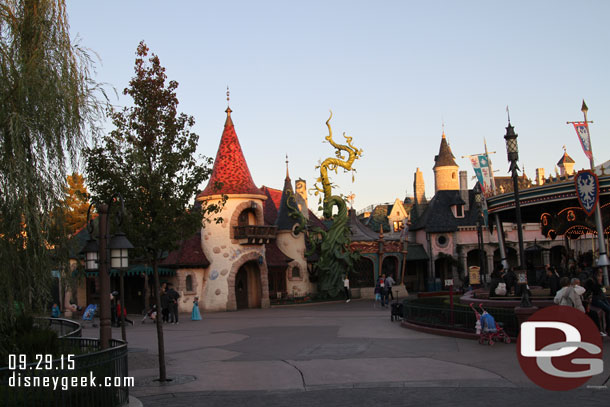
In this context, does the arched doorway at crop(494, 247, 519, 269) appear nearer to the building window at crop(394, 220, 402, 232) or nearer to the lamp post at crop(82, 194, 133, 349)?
the building window at crop(394, 220, 402, 232)

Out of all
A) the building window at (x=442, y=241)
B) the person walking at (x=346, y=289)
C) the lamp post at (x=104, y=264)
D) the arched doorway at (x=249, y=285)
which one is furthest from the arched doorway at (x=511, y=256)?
the lamp post at (x=104, y=264)

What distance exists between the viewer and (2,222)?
30.6 ft

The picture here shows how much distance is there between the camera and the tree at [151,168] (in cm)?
1276

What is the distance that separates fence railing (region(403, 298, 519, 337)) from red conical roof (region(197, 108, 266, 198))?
1533cm

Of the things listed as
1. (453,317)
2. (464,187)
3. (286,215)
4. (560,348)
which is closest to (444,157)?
(464,187)

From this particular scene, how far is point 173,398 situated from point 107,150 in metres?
5.51

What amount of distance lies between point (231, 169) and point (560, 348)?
79.3 feet

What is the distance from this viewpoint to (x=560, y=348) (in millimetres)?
12156

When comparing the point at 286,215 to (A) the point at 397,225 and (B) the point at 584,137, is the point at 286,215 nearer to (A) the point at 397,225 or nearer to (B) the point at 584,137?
(B) the point at 584,137

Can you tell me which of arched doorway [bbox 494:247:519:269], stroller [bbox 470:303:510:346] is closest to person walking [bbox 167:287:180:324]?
stroller [bbox 470:303:510:346]

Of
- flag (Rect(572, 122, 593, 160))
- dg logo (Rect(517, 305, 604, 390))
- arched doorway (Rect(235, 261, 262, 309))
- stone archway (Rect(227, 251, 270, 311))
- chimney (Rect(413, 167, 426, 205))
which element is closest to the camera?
dg logo (Rect(517, 305, 604, 390))

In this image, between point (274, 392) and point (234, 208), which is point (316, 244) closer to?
point (234, 208)

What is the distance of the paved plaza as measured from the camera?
947 cm

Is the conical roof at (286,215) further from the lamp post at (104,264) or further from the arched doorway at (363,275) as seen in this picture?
the lamp post at (104,264)
